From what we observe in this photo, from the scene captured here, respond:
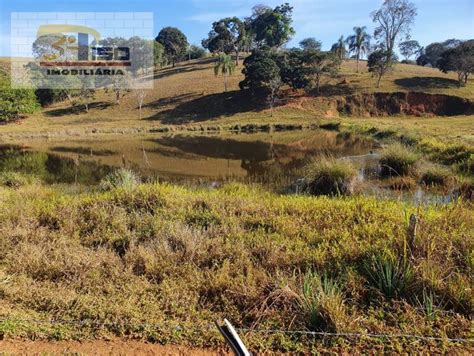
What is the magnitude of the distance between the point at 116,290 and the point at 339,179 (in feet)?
27.9

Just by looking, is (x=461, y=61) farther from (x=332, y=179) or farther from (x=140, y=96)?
(x=332, y=179)

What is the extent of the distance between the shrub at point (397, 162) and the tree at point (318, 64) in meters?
47.1

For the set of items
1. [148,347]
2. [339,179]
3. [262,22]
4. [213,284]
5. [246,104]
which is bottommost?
[148,347]

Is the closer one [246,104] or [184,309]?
[184,309]

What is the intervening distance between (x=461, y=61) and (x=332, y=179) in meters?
59.8

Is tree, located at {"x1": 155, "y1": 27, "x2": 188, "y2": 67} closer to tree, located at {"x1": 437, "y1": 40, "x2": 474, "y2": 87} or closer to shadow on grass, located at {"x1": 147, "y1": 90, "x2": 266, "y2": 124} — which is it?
shadow on grass, located at {"x1": 147, "y1": 90, "x2": 266, "y2": 124}

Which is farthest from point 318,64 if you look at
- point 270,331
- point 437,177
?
point 270,331

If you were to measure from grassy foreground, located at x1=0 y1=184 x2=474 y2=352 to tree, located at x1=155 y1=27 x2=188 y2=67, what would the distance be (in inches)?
3964

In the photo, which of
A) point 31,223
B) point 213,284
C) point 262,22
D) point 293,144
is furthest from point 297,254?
point 262,22

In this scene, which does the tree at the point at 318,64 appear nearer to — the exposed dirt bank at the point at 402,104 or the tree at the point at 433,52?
the exposed dirt bank at the point at 402,104

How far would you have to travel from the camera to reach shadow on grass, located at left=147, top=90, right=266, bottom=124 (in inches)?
2288

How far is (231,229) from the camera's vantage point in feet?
24.7

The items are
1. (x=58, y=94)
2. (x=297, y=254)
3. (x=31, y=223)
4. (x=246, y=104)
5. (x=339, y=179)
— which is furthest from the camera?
(x=58, y=94)

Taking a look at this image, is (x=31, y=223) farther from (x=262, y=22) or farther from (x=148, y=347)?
(x=262, y=22)
